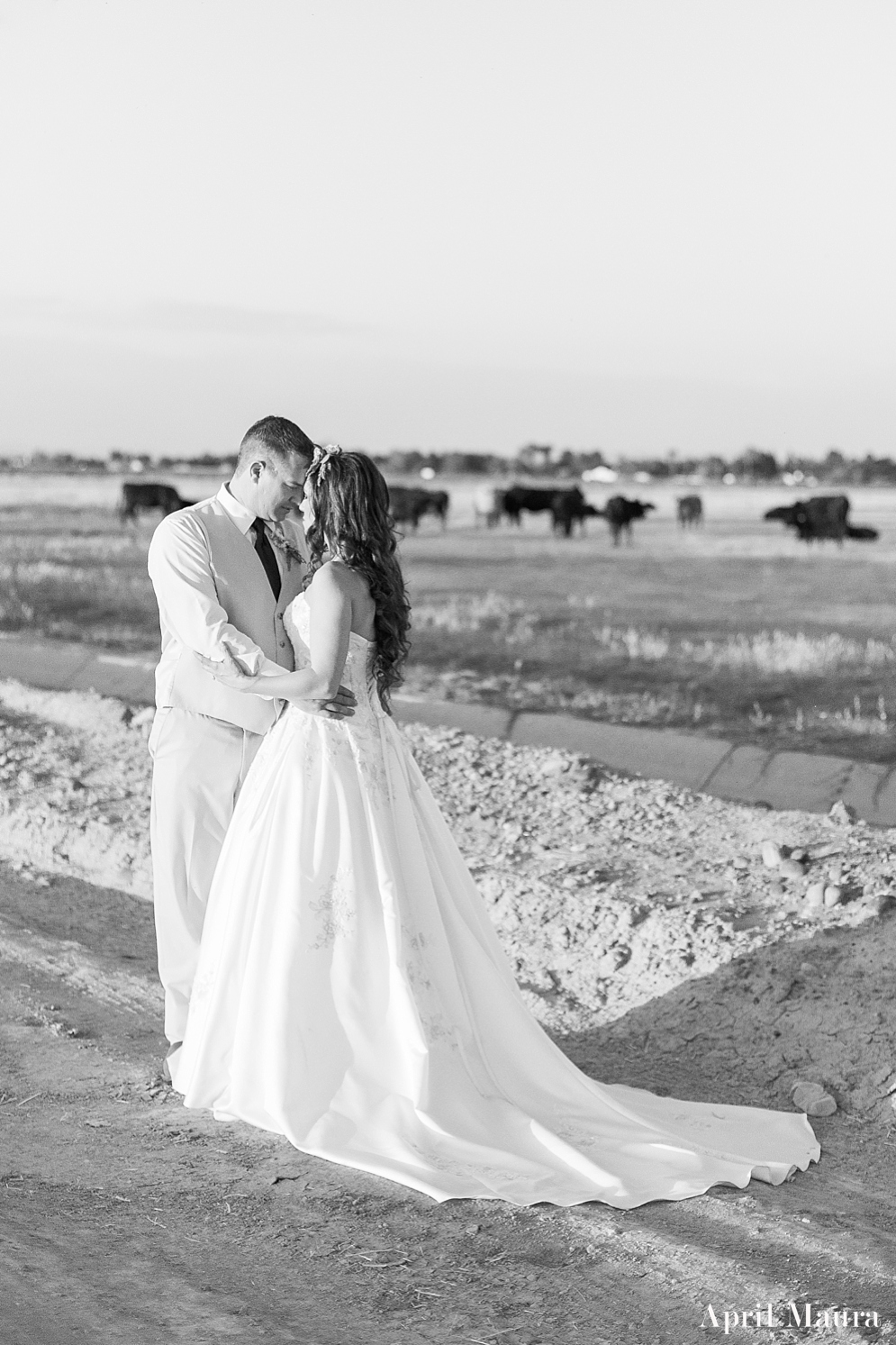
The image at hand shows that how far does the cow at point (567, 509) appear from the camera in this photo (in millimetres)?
30781

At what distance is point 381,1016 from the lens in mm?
4105

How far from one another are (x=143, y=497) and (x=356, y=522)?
29.0 meters

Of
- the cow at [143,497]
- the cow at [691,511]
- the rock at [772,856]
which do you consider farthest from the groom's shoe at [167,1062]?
the cow at [143,497]

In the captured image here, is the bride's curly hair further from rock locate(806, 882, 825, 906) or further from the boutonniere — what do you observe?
rock locate(806, 882, 825, 906)

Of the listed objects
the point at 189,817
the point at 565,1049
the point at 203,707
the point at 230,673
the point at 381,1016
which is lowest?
the point at 565,1049

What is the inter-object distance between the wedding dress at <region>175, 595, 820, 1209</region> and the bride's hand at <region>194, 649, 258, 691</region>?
0.16m

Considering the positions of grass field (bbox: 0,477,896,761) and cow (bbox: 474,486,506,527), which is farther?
cow (bbox: 474,486,506,527)

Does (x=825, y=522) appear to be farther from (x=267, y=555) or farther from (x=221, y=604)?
(x=221, y=604)

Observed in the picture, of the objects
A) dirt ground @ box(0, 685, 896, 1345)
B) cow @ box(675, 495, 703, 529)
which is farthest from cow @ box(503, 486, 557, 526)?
dirt ground @ box(0, 685, 896, 1345)

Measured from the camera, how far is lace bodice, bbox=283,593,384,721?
420cm

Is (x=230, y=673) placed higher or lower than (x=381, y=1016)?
higher

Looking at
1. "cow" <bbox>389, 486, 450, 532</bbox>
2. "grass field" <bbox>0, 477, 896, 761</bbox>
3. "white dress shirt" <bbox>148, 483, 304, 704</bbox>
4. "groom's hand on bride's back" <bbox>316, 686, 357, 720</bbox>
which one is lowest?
"grass field" <bbox>0, 477, 896, 761</bbox>

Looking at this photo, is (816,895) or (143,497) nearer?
(816,895)

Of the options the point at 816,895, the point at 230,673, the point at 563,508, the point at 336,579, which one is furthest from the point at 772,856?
the point at 563,508
